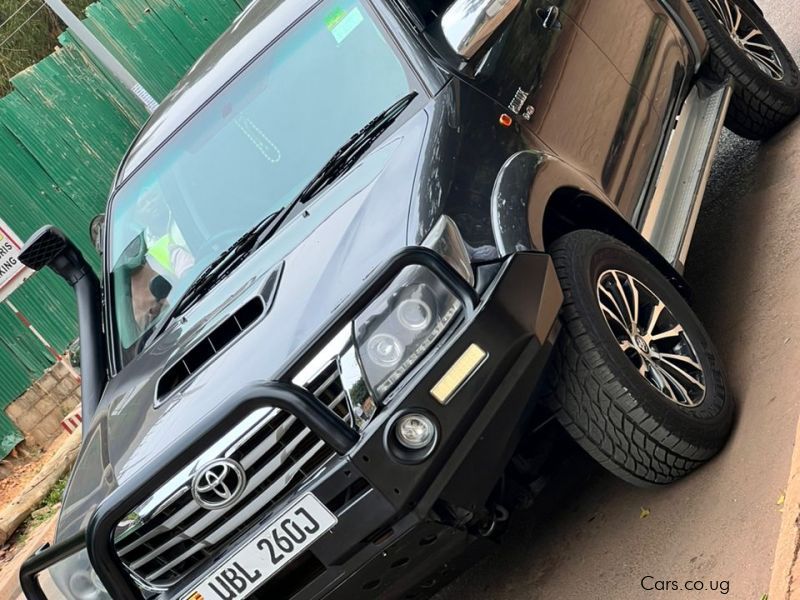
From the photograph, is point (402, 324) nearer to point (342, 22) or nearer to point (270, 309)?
point (270, 309)

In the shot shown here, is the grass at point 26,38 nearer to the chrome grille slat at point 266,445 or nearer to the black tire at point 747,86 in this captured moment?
the black tire at point 747,86

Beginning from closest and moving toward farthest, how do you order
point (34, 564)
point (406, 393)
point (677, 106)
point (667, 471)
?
1. point (406, 393)
2. point (34, 564)
3. point (667, 471)
4. point (677, 106)

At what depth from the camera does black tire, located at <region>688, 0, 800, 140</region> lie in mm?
5402

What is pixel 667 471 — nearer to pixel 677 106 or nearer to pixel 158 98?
pixel 677 106

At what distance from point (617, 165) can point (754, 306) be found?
837mm

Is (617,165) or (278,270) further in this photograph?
(617,165)

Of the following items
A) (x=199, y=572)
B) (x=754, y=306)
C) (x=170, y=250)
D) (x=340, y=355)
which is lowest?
(x=754, y=306)

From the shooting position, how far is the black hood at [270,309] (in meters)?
3.25

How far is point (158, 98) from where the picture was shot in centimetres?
1233

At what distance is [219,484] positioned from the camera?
301 cm

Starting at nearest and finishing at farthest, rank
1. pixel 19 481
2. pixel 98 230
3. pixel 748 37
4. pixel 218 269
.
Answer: pixel 218 269 < pixel 98 230 < pixel 748 37 < pixel 19 481

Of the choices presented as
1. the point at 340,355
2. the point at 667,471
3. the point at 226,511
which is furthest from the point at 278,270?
the point at 667,471

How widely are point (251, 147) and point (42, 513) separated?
5.85m

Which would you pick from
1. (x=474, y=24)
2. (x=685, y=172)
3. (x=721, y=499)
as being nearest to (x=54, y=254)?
(x=474, y=24)
